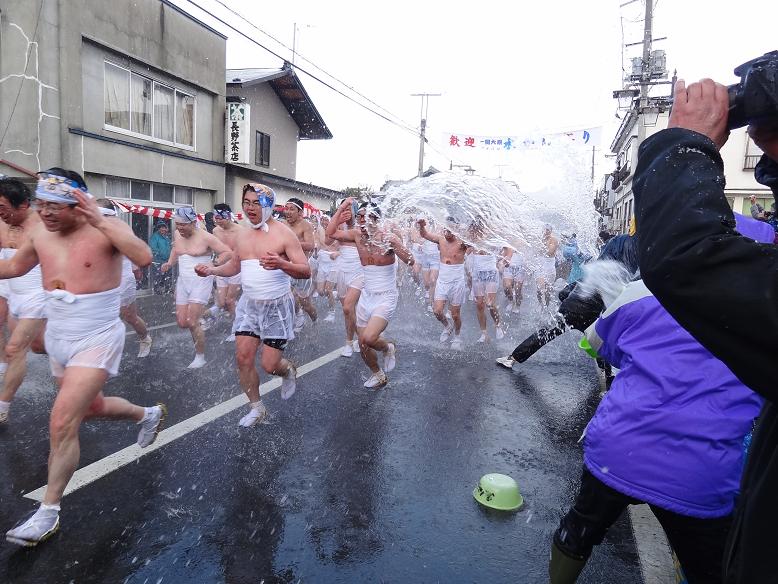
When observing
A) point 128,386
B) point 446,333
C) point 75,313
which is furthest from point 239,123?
point 75,313

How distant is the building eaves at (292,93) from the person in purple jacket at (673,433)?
18691mm

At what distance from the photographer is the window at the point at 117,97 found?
13.5 meters

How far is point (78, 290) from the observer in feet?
11.1

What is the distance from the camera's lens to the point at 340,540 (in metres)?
3.08

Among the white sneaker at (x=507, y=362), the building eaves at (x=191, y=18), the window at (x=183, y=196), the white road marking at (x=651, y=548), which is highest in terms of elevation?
the building eaves at (x=191, y=18)

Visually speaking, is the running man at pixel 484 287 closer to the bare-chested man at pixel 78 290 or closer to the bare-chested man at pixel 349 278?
the bare-chested man at pixel 349 278

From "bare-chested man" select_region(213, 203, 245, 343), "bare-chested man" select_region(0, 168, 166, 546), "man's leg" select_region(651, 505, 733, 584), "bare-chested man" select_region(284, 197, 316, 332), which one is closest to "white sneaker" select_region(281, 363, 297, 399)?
"bare-chested man" select_region(0, 168, 166, 546)

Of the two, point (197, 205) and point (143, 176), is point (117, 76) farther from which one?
point (197, 205)

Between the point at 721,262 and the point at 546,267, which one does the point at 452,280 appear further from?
the point at 721,262

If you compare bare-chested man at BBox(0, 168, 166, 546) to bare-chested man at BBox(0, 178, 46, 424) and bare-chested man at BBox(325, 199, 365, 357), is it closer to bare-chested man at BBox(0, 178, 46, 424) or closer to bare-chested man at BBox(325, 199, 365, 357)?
bare-chested man at BBox(0, 178, 46, 424)

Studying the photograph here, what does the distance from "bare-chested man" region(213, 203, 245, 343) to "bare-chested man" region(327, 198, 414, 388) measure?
7.99 ft

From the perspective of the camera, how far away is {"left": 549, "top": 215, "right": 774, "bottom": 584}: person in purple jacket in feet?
6.31

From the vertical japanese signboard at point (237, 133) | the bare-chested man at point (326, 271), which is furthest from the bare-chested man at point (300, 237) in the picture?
the vertical japanese signboard at point (237, 133)

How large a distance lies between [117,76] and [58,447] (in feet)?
43.8
